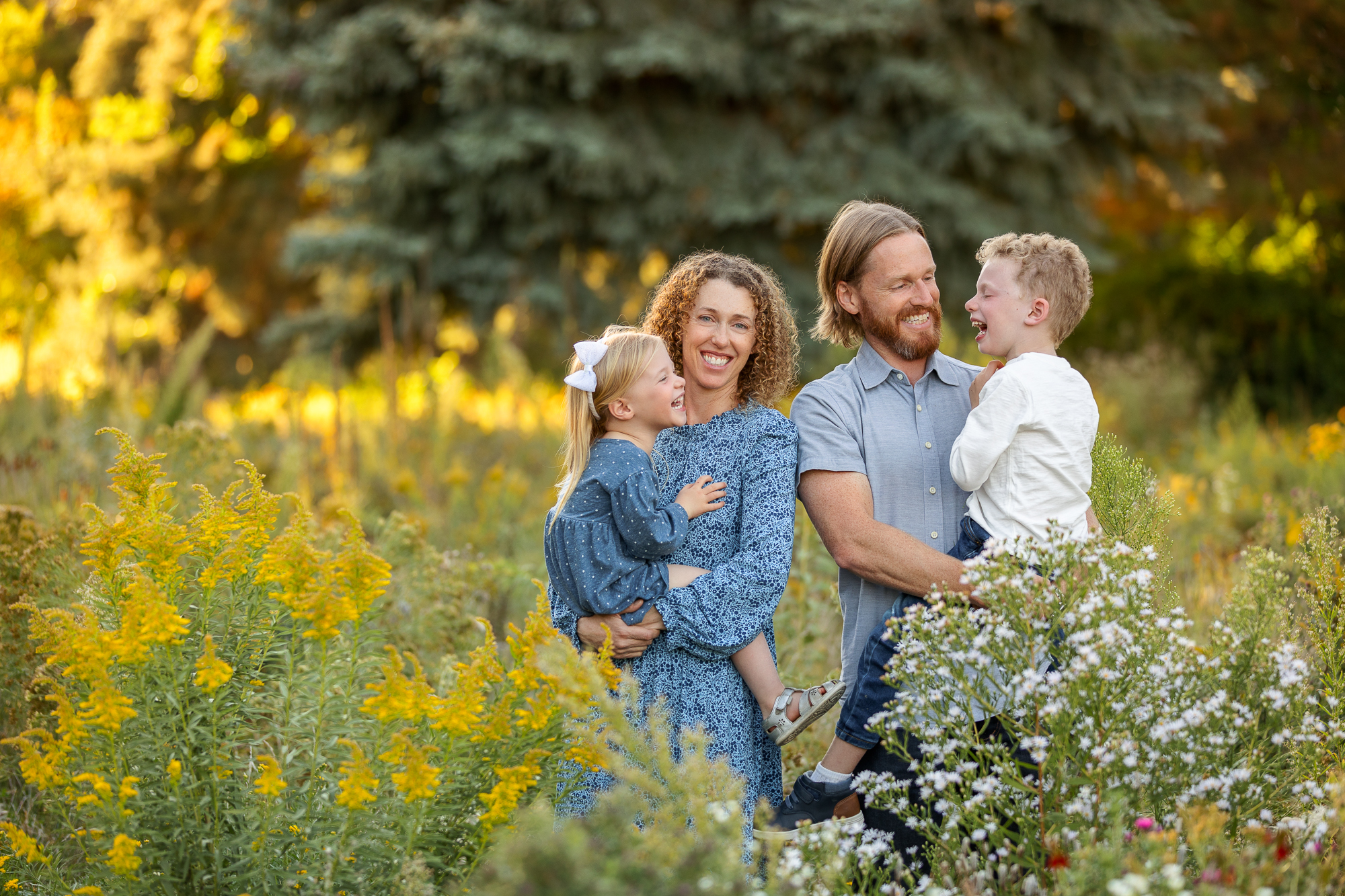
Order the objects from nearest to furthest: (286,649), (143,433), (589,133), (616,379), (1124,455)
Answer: (286,649)
(616,379)
(1124,455)
(143,433)
(589,133)

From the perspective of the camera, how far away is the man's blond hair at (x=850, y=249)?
2932 mm

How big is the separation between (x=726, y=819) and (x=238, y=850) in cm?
104

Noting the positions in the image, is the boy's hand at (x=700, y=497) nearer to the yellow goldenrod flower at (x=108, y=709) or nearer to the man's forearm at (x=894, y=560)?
the man's forearm at (x=894, y=560)

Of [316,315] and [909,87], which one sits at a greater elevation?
[909,87]

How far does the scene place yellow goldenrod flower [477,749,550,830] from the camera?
6.61 ft

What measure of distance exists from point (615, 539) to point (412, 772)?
0.84m

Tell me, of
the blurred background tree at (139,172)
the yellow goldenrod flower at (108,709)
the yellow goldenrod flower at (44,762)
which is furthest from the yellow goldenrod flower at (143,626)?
the blurred background tree at (139,172)

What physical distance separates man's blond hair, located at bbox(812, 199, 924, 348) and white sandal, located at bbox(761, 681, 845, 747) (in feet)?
3.44

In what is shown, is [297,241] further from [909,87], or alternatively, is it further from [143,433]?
[909,87]

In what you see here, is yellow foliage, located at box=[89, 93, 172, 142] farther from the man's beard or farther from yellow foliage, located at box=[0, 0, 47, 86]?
the man's beard

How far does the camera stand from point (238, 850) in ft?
6.93

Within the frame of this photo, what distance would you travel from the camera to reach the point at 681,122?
11320 mm

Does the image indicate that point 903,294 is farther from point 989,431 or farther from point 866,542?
point 866,542

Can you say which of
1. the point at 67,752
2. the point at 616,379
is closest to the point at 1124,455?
the point at 616,379
